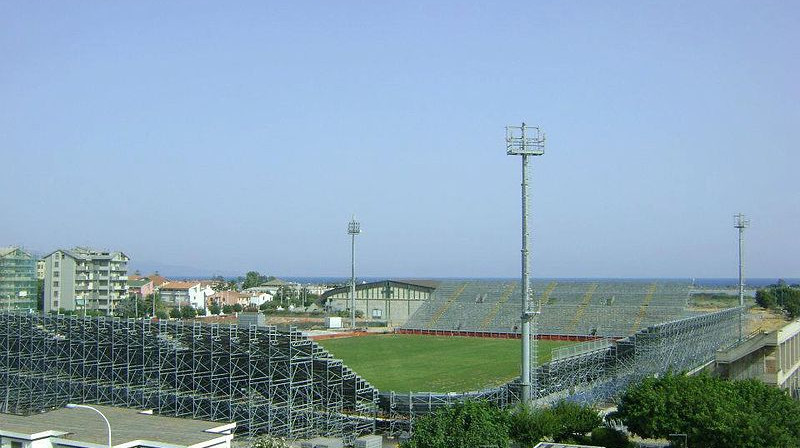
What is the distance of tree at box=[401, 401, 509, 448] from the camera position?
22.8 meters

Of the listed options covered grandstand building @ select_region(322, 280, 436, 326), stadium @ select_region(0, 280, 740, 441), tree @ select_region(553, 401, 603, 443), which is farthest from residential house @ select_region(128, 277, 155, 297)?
tree @ select_region(553, 401, 603, 443)

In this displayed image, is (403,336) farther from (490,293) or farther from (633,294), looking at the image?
(633,294)

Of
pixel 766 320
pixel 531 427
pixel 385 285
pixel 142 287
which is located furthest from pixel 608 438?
pixel 142 287

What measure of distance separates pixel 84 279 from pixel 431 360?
53061 millimetres

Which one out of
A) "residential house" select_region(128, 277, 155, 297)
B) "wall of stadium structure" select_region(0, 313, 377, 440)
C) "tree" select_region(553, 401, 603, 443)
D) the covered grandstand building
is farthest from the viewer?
"residential house" select_region(128, 277, 155, 297)

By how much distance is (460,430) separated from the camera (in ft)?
75.9

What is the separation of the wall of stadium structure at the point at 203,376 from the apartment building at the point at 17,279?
42.6 metres

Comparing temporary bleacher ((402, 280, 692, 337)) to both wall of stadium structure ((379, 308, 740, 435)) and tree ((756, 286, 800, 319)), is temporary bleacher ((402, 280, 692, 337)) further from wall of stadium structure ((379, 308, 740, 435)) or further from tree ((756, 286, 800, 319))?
tree ((756, 286, 800, 319))

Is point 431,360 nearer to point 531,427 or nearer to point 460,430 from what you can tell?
point 531,427

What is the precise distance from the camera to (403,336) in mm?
73062

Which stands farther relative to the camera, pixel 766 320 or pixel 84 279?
pixel 766 320

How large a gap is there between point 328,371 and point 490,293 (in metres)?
51.4

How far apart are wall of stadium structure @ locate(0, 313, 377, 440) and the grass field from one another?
415 inches

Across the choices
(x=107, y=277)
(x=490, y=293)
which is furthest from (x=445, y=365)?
(x=107, y=277)
